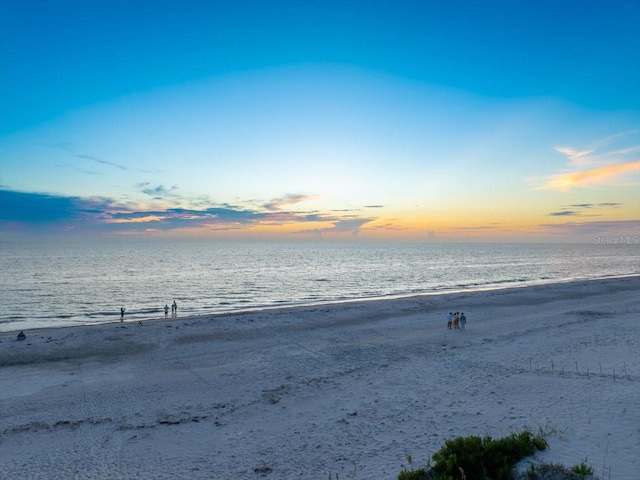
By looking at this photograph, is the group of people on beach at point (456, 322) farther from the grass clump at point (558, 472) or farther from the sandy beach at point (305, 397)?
the grass clump at point (558, 472)

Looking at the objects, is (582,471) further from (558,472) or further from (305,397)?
(305,397)

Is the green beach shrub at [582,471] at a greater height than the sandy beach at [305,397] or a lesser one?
greater

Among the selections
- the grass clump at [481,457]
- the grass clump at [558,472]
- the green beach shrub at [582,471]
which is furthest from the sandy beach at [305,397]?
the grass clump at [481,457]

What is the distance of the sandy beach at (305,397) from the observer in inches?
432

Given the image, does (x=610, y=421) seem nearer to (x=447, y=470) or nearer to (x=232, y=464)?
(x=447, y=470)

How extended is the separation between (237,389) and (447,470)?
A: 10.4 m

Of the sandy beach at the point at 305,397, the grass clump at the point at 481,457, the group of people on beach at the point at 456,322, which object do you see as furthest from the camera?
the group of people on beach at the point at 456,322

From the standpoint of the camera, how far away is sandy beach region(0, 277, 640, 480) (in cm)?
1097

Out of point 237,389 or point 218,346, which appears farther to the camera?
point 218,346

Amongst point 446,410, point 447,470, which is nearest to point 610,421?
point 446,410

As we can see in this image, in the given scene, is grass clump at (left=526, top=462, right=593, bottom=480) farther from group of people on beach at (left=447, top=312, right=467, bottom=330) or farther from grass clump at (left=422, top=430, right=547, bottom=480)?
group of people on beach at (left=447, top=312, right=467, bottom=330)

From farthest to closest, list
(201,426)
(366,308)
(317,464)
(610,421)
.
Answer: (366,308), (201,426), (610,421), (317,464)

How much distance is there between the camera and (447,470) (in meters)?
8.55

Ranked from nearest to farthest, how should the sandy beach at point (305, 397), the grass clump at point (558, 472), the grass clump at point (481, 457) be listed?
the grass clump at point (558, 472)
the grass clump at point (481, 457)
the sandy beach at point (305, 397)
